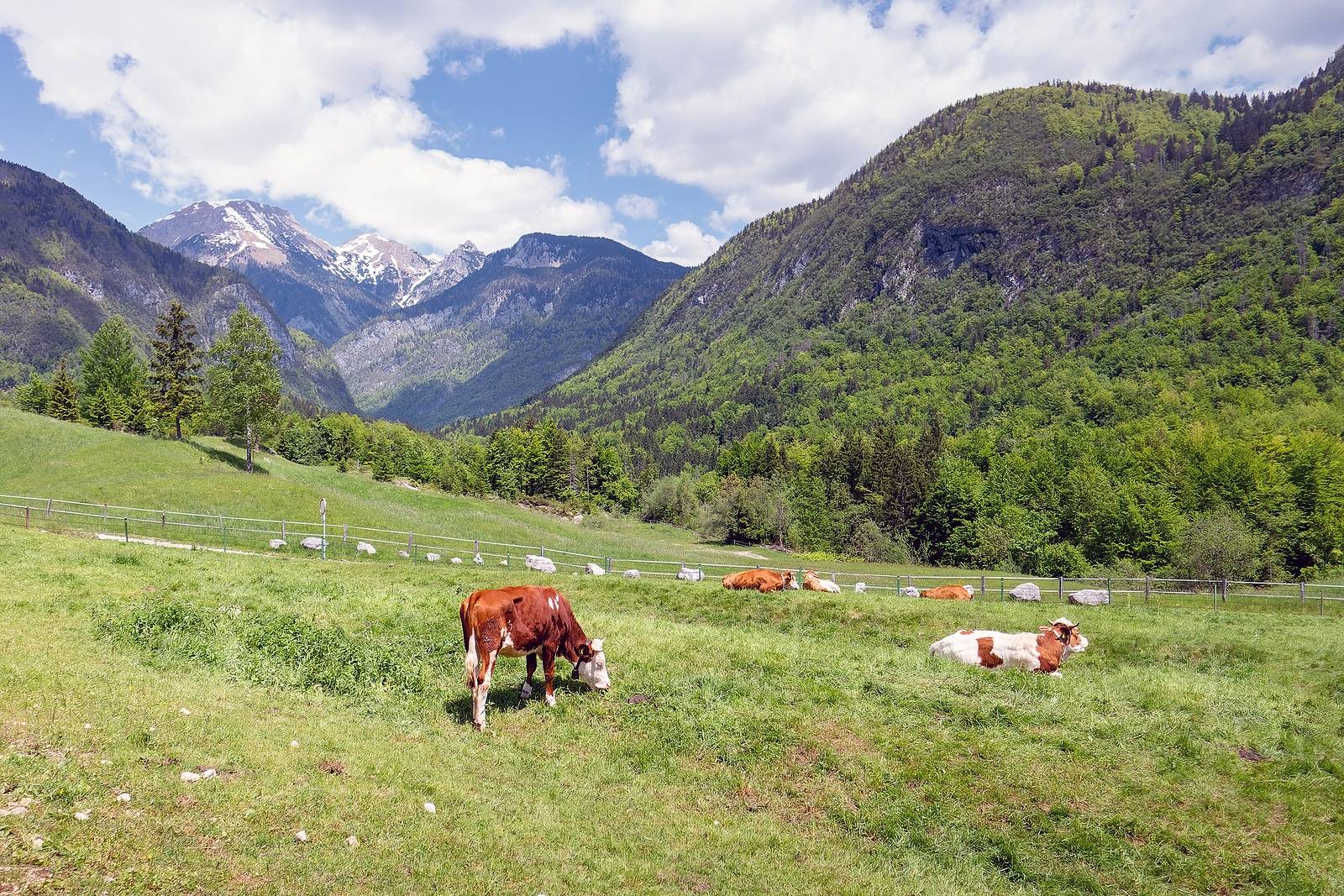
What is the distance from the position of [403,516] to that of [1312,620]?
193 feet

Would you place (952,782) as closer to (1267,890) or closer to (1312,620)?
(1267,890)

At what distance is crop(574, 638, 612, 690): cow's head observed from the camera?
50.3 ft

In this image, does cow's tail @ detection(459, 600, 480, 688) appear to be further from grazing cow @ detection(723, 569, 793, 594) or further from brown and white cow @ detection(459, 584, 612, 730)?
grazing cow @ detection(723, 569, 793, 594)

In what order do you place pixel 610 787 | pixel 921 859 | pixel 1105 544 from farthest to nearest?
pixel 1105 544, pixel 610 787, pixel 921 859

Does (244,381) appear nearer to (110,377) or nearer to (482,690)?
(110,377)

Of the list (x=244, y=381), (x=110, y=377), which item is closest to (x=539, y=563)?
(x=244, y=381)


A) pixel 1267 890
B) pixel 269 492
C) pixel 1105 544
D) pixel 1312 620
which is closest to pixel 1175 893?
pixel 1267 890

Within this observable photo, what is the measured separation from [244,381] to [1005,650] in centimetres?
6522

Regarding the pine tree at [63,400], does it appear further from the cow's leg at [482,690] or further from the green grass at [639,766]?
the cow's leg at [482,690]

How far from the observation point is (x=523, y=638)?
1404 cm

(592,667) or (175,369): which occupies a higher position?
(175,369)

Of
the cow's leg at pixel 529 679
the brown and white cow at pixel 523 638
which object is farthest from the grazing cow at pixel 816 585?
the cow's leg at pixel 529 679

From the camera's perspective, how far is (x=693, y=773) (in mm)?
12273

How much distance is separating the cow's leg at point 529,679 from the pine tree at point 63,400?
93753 millimetres
